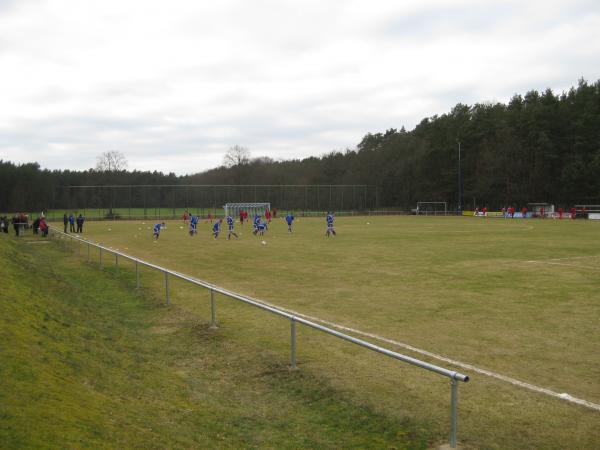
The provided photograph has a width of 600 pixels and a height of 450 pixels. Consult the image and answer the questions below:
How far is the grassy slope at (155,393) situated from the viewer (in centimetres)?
469

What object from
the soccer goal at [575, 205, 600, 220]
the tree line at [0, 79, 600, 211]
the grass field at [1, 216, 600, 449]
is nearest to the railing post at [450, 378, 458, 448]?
the grass field at [1, 216, 600, 449]

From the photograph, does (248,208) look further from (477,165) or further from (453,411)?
(453,411)

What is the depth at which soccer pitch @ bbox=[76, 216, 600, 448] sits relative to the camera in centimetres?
645

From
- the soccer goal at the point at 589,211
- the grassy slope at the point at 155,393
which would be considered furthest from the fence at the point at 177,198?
the grassy slope at the point at 155,393

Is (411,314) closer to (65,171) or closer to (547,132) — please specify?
(547,132)

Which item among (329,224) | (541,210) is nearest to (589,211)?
(541,210)

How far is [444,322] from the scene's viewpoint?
436 inches

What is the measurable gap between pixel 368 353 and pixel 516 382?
8.06ft

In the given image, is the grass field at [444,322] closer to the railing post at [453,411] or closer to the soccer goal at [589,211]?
the railing post at [453,411]

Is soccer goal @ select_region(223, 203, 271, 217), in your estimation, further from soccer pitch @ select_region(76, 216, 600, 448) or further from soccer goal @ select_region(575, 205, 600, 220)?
soccer pitch @ select_region(76, 216, 600, 448)

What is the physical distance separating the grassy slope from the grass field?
1.45ft

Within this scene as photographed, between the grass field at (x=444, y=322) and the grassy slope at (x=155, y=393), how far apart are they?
441 millimetres

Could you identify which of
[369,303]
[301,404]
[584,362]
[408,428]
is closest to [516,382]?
[584,362]

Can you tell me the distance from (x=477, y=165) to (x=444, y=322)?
79.2 m
